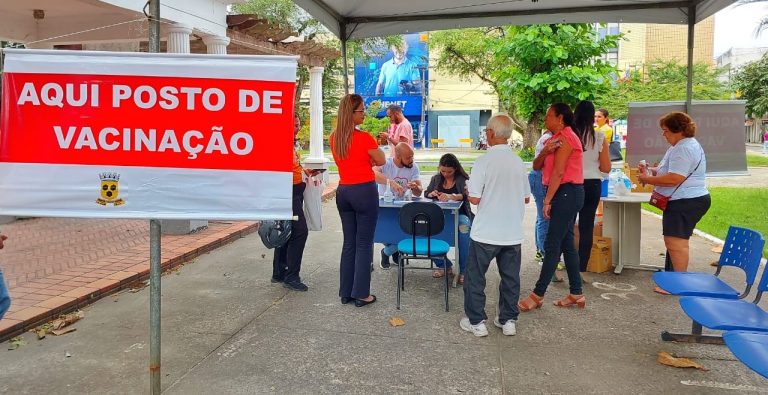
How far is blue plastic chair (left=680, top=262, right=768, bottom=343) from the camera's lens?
2.87m

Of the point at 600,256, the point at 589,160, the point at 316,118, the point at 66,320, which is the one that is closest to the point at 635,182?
the point at 600,256

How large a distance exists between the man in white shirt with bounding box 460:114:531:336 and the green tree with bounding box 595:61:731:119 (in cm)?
2818

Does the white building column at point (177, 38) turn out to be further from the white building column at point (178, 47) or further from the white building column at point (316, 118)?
the white building column at point (316, 118)

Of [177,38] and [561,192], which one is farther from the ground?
[177,38]

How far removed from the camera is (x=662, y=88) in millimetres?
32500

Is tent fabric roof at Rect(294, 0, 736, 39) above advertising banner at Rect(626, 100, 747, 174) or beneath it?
above

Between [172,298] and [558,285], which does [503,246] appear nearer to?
[558,285]

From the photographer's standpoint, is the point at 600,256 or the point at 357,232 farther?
the point at 600,256

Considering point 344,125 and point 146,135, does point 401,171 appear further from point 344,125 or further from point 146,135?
point 146,135

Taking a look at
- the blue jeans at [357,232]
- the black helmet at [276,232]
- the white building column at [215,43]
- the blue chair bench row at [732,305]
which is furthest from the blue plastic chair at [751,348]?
the white building column at [215,43]

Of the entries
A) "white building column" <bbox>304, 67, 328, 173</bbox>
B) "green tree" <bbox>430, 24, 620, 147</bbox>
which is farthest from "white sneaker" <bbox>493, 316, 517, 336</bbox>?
"white building column" <bbox>304, 67, 328, 173</bbox>

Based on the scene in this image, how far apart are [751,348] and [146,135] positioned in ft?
9.61

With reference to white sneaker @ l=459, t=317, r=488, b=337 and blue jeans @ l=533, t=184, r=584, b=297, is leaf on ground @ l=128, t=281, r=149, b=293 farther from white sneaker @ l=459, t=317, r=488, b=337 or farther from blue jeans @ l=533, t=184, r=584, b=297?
blue jeans @ l=533, t=184, r=584, b=297

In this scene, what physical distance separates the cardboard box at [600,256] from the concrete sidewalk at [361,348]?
1.30 ft
